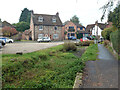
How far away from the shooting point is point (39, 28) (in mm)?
42969

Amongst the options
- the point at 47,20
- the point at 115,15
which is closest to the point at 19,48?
the point at 115,15

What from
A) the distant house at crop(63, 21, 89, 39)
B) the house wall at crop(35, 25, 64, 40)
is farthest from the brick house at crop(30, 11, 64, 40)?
the distant house at crop(63, 21, 89, 39)

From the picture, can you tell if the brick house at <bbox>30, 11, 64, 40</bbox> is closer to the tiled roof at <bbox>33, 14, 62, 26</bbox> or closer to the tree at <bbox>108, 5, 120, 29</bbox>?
the tiled roof at <bbox>33, 14, 62, 26</bbox>

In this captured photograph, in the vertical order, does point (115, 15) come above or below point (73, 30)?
below

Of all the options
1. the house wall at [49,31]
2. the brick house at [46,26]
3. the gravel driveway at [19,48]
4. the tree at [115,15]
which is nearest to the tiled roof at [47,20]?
the brick house at [46,26]

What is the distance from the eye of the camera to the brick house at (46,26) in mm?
42609

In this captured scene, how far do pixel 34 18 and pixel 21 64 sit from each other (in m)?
36.5

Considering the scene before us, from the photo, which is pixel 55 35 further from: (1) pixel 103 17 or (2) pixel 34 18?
(1) pixel 103 17

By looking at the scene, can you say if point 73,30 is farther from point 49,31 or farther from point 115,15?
point 115,15

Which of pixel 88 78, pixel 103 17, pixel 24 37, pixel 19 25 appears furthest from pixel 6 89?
pixel 19 25

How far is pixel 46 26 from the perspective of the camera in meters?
43.9

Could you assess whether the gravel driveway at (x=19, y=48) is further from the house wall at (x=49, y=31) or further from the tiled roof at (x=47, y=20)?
the tiled roof at (x=47, y=20)

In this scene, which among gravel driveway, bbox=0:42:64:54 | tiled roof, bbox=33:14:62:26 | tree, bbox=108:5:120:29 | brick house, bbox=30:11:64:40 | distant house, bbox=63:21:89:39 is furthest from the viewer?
distant house, bbox=63:21:89:39

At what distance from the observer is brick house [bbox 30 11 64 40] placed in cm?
4261
